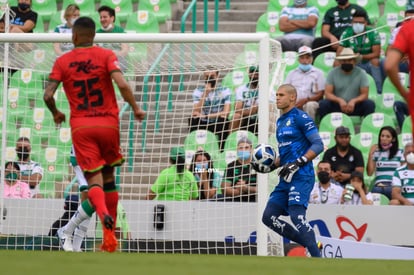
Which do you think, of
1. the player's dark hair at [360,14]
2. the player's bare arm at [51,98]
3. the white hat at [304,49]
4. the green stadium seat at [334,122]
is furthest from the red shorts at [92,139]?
the player's dark hair at [360,14]

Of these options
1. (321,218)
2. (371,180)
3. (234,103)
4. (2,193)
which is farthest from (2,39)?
(371,180)

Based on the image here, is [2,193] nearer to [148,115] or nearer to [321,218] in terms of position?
[148,115]

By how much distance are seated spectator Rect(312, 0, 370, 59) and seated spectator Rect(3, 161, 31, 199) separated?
476 cm

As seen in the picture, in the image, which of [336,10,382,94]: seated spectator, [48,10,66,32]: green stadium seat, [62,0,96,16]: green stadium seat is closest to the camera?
[336,10,382,94]: seated spectator

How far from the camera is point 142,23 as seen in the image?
682 inches

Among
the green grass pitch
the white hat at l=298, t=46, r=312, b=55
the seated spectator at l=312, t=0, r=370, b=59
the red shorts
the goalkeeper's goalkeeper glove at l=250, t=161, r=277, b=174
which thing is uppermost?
the seated spectator at l=312, t=0, r=370, b=59

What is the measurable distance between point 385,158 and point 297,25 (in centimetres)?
280

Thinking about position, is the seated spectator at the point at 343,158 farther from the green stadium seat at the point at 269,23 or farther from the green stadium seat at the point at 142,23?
the green stadium seat at the point at 142,23

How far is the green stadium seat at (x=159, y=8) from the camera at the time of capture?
17797 millimetres

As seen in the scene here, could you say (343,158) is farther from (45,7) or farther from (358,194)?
(45,7)

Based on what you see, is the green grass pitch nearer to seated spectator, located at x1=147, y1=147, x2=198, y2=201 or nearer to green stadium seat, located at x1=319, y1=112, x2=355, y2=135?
seated spectator, located at x1=147, y1=147, x2=198, y2=201

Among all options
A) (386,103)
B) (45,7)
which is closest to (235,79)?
(386,103)

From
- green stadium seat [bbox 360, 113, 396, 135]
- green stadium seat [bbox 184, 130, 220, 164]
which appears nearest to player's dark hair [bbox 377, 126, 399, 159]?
green stadium seat [bbox 360, 113, 396, 135]

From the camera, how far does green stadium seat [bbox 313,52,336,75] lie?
52.8 ft
